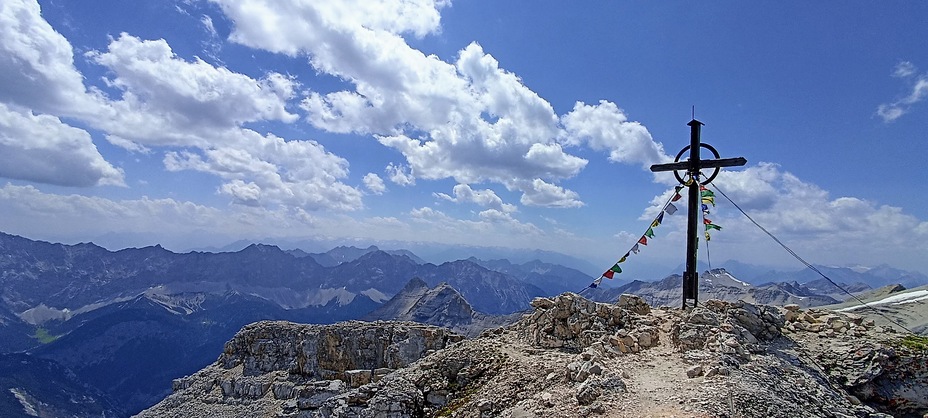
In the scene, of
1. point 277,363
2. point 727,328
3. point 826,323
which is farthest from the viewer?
point 277,363

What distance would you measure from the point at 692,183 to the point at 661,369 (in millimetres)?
10017

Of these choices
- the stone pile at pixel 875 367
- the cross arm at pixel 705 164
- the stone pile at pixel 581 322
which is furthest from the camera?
the stone pile at pixel 581 322

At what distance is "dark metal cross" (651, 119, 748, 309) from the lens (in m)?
22.5

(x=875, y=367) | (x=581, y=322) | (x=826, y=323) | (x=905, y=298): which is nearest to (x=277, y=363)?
(x=581, y=322)

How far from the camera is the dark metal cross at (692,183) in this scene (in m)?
22.5

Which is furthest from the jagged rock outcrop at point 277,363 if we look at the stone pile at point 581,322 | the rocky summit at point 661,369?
the rocky summit at point 661,369

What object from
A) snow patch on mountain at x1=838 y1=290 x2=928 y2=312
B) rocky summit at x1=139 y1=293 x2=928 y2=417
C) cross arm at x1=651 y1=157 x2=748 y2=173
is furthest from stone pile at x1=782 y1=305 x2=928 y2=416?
snow patch on mountain at x1=838 y1=290 x2=928 y2=312

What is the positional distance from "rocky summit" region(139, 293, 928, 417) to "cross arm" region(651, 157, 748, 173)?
6362 millimetres

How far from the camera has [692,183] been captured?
22.7 m

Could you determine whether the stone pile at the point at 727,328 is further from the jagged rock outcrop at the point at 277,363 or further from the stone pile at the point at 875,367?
the jagged rock outcrop at the point at 277,363

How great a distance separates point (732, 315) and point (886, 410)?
5648 mm

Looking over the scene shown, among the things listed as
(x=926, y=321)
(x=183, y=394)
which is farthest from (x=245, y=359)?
(x=926, y=321)

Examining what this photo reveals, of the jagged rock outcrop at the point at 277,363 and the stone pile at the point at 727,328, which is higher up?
the stone pile at the point at 727,328

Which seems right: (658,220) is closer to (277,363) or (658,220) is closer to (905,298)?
(277,363)
